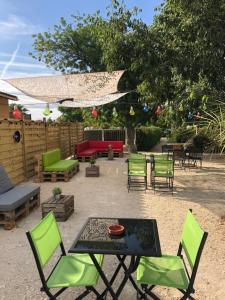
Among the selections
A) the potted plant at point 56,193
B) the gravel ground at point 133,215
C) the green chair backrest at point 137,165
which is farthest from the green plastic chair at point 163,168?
the potted plant at point 56,193

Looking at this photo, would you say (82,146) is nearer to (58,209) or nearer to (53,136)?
(53,136)

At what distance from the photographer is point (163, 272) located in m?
2.89

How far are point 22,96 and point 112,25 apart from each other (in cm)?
490

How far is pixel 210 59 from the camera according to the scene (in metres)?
5.76

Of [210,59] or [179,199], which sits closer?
[210,59]

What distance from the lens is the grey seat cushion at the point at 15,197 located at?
5.39 m

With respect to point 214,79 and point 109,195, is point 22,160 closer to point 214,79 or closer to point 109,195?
point 109,195

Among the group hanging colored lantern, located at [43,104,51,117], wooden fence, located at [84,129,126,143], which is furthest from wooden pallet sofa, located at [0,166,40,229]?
wooden fence, located at [84,129,126,143]

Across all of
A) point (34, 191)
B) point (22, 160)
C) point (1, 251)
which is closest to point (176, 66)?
point (34, 191)

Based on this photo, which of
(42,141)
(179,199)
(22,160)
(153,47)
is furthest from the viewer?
(42,141)

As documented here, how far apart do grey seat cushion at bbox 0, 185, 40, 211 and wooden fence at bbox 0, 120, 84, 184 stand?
6.67 ft

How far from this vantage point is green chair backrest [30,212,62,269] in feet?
8.64

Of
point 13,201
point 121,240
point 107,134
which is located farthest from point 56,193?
point 107,134

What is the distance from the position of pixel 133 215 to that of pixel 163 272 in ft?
10.9
